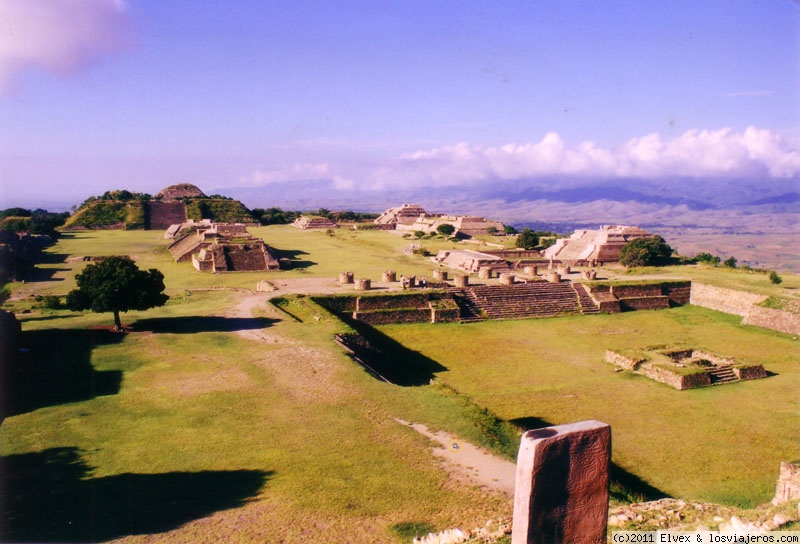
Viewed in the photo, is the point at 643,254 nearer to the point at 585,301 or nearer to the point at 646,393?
the point at 585,301

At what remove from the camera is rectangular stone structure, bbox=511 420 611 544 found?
5785 mm

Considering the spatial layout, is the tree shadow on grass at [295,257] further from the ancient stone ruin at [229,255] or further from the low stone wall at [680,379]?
the low stone wall at [680,379]

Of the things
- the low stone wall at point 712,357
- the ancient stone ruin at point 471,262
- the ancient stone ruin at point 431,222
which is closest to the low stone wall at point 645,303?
the ancient stone ruin at point 471,262

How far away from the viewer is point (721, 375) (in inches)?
714

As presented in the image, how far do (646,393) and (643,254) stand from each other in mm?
23345

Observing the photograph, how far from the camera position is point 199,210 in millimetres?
68062

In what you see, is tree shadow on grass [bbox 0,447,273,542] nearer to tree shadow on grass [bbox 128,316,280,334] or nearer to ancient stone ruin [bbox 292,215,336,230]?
tree shadow on grass [bbox 128,316,280,334]

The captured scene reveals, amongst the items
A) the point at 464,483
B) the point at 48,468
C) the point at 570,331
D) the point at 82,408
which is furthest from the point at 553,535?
the point at 570,331

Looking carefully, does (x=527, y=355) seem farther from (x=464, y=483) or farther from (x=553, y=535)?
(x=553, y=535)

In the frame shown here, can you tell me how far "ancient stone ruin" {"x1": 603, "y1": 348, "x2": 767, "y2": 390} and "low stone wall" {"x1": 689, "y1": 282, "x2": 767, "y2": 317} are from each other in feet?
29.2

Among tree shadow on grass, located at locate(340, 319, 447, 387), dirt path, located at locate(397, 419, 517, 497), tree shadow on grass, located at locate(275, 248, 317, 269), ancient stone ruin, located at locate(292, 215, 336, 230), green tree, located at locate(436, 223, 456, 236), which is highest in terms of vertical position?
ancient stone ruin, located at locate(292, 215, 336, 230)

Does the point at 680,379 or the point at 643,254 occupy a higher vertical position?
the point at 643,254

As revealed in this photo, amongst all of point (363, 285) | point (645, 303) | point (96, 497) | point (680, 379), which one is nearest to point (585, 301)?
point (645, 303)

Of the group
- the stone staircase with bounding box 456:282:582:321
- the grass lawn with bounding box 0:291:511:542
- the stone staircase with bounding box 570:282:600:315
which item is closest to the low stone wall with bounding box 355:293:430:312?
the stone staircase with bounding box 456:282:582:321
